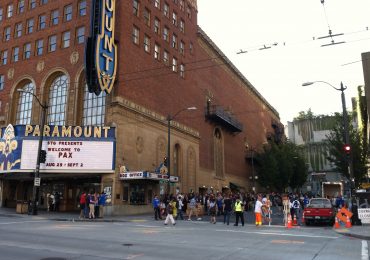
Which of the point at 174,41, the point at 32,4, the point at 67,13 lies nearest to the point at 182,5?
the point at 174,41

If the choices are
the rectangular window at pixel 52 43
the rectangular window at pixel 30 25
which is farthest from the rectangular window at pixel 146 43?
the rectangular window at pixel 30 25

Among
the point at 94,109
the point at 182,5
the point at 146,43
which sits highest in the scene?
the point at 182,5

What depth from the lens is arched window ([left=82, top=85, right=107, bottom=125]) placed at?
37.8 m

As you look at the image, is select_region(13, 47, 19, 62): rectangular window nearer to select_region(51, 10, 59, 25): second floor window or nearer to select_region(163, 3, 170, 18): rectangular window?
select_region(51, 10, 59, 25): second floor window

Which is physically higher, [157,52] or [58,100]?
[157,52]

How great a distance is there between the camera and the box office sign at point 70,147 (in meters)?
35.3

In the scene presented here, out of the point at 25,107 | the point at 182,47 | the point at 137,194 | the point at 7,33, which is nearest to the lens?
the point at 137,194

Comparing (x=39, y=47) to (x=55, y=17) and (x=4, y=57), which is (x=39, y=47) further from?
(x=4, y=57)

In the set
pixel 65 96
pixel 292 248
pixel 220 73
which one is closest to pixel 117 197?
pixel 65 96

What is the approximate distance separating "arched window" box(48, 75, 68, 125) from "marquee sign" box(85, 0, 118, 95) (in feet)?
21.3

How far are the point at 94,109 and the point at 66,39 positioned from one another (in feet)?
28.7

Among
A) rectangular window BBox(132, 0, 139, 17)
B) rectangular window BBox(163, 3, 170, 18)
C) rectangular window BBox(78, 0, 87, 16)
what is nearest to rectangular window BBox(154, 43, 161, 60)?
rectangular window BBox(132, 0, 139, 17)

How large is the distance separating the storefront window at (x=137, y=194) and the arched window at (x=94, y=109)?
22.7ft

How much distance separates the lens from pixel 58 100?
40750 mm
